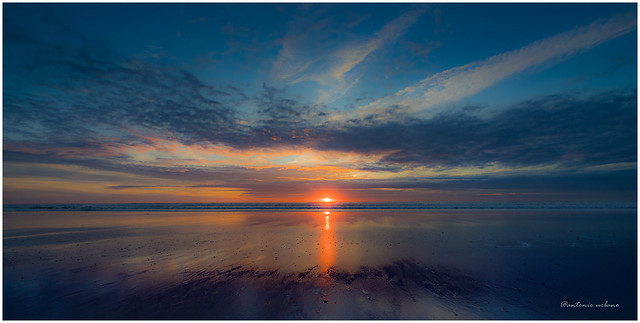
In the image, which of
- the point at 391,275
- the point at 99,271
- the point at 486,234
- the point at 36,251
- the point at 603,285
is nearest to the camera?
the point at 603,285

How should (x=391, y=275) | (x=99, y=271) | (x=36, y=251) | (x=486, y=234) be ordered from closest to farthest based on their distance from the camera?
(x=391, y=275)
(x=99, y=271)
(x=36, y=251)
(x=486, y=234)

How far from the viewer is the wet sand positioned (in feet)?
19.2

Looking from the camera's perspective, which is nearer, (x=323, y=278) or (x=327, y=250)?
(x=323, y=278)

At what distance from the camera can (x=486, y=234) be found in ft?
48.6

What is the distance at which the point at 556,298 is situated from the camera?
6.43 m

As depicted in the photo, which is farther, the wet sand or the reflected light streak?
the reflected light streak

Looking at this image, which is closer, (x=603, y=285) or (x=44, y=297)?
(x=44, y=297)

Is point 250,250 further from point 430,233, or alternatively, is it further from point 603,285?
point 603,285

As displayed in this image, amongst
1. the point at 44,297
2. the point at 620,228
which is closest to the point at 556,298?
the point at 44,297

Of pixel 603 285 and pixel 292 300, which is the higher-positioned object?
pixel 292 300

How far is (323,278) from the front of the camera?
25.2ft

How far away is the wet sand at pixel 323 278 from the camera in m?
5.85

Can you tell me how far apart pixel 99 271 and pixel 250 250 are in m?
5.34

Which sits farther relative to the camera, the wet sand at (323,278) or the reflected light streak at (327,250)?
the reflected light streak at (327,250)
